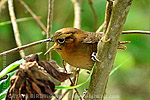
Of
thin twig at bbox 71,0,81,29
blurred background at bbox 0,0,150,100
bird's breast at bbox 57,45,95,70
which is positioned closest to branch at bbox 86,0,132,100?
bird's breast at bbox 57,45,95,70

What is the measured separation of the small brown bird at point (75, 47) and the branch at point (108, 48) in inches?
8.2

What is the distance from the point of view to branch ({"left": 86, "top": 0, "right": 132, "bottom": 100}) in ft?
3.36

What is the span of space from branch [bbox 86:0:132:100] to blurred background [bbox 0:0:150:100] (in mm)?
1705

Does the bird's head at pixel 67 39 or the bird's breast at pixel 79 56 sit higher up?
the bird's head at pixel 67 39

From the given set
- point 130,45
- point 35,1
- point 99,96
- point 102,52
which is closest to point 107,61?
point 102,52

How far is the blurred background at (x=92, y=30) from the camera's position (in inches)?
118

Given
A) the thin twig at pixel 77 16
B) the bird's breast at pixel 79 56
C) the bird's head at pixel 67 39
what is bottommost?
the bird's breast at pixel 79 56

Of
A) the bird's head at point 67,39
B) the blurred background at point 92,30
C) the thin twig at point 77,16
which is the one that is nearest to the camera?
the bird's head at point 67,39

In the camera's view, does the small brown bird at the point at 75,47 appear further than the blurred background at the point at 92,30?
No

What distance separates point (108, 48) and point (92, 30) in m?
1.83

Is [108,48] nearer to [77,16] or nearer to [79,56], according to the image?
[79,56]

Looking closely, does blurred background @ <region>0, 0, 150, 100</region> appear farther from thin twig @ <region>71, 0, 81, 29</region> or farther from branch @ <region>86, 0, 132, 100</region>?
branch @ <region>86, 0, 132, 100</region>

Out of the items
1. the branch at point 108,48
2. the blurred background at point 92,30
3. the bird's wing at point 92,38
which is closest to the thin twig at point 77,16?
the blurred background at point 92,30

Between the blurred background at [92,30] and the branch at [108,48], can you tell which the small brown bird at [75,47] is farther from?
the blurred background at [92,30]
